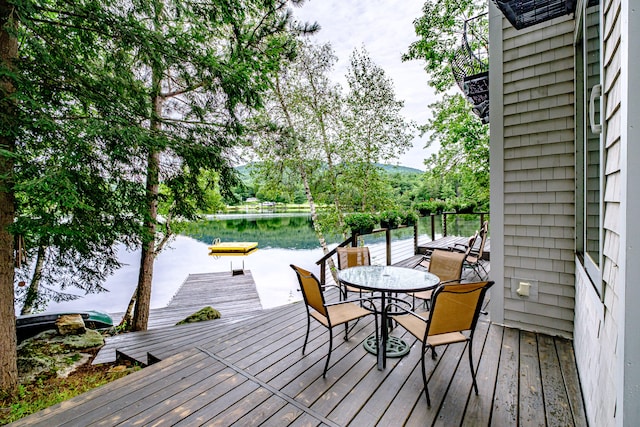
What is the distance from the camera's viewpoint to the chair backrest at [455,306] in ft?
6.86

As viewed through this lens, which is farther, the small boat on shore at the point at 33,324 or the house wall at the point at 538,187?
the small boat on shore at the point at 33,324

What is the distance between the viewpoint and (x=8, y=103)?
277cm

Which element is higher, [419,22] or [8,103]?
[419,22]

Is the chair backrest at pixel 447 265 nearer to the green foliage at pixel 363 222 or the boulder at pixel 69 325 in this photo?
the green foliage at pixel 363 222

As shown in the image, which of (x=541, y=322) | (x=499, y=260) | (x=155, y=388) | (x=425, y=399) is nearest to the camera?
(x=425, y=399)

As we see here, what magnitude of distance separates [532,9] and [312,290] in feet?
11.0

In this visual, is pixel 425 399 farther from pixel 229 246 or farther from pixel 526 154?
pixel 229 246

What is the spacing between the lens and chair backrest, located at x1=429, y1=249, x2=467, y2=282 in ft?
11.5

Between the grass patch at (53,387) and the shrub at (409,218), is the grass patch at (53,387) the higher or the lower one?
the lower one

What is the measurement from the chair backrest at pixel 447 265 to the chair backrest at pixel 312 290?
180cm

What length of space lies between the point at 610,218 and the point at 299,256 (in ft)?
51.7

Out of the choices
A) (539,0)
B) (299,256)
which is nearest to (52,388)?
(539,0)

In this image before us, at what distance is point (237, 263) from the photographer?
1847cm

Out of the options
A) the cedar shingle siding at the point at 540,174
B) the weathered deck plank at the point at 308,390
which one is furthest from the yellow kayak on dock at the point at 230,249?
the cedar shingle siding at the point at 540,174
